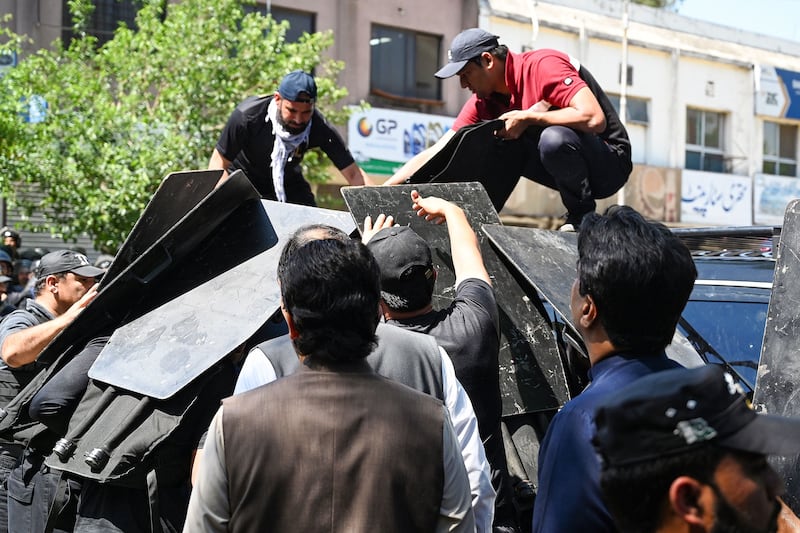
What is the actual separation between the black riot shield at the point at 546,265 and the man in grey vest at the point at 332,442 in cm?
106

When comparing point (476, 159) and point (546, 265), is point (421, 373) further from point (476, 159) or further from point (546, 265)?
point (476, 159)

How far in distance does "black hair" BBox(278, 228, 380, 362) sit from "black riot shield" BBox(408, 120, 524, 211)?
5.89 ft

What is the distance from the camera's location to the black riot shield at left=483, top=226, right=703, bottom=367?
127 inches

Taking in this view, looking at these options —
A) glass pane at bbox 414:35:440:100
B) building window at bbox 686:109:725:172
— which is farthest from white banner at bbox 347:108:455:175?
building window at bbox 686:109:725:172

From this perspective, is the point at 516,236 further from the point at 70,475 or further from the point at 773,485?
the point at 773,485

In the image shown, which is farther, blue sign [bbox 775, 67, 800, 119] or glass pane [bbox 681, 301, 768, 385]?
blue sign [bbox 775, 67, 800, 119]

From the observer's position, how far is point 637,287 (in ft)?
6.91

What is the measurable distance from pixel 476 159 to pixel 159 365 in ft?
5.29

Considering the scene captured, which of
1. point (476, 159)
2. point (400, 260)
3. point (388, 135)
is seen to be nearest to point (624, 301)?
point (400, 260)

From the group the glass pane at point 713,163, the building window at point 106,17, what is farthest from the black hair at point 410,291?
the glass pane at point 713,163

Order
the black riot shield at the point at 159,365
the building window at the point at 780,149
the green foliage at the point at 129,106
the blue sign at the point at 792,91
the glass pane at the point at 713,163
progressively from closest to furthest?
the black riot shield at the point at 159,365 → the green foliage at the point at 129,106 → the glass pane at the point at 713,163 → the blue sign at the point at 792,91 → the building window at the point at 780,149

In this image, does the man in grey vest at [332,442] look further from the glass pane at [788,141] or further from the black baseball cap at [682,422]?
the glass pane at [788,141]

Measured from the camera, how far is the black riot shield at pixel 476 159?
3949 millimetres

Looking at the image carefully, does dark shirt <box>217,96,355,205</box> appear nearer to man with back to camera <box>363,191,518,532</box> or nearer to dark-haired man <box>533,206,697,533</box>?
man with back to camera <box>363,191,518,532</box>
